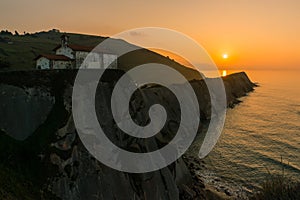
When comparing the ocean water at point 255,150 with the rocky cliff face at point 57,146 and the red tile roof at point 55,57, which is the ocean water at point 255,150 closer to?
the rocky cliff face at point 57,146

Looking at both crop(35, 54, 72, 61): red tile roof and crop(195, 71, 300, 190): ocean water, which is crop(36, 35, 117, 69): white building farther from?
crop(195, 71, 300, 190): ocean water

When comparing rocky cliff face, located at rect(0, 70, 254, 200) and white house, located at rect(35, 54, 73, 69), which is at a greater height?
white house, located at rect(35, 54, 73, 69)

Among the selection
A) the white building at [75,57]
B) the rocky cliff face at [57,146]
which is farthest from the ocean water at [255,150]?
the white building at [75,57]

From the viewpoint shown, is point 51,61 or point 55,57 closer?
point 51,61

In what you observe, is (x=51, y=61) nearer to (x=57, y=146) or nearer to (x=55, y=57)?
(x=55, y=57)

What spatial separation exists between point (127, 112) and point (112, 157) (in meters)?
8.36

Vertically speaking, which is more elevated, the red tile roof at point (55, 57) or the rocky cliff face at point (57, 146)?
the red tile roof at point (55, 57)

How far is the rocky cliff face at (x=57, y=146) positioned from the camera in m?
28.2

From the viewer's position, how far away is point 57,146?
30188 millimetres

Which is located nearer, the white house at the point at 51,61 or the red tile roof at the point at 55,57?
the red tile roof at the point at 55,57

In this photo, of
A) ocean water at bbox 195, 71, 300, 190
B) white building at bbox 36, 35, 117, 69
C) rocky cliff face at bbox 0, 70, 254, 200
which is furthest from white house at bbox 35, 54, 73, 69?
ocean water at bbox 195, 71, 300, 190

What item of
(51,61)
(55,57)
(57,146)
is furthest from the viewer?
(55,57)

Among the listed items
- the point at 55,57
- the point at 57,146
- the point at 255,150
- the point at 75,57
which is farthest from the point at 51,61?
the point at 255,150

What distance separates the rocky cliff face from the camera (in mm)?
28156
